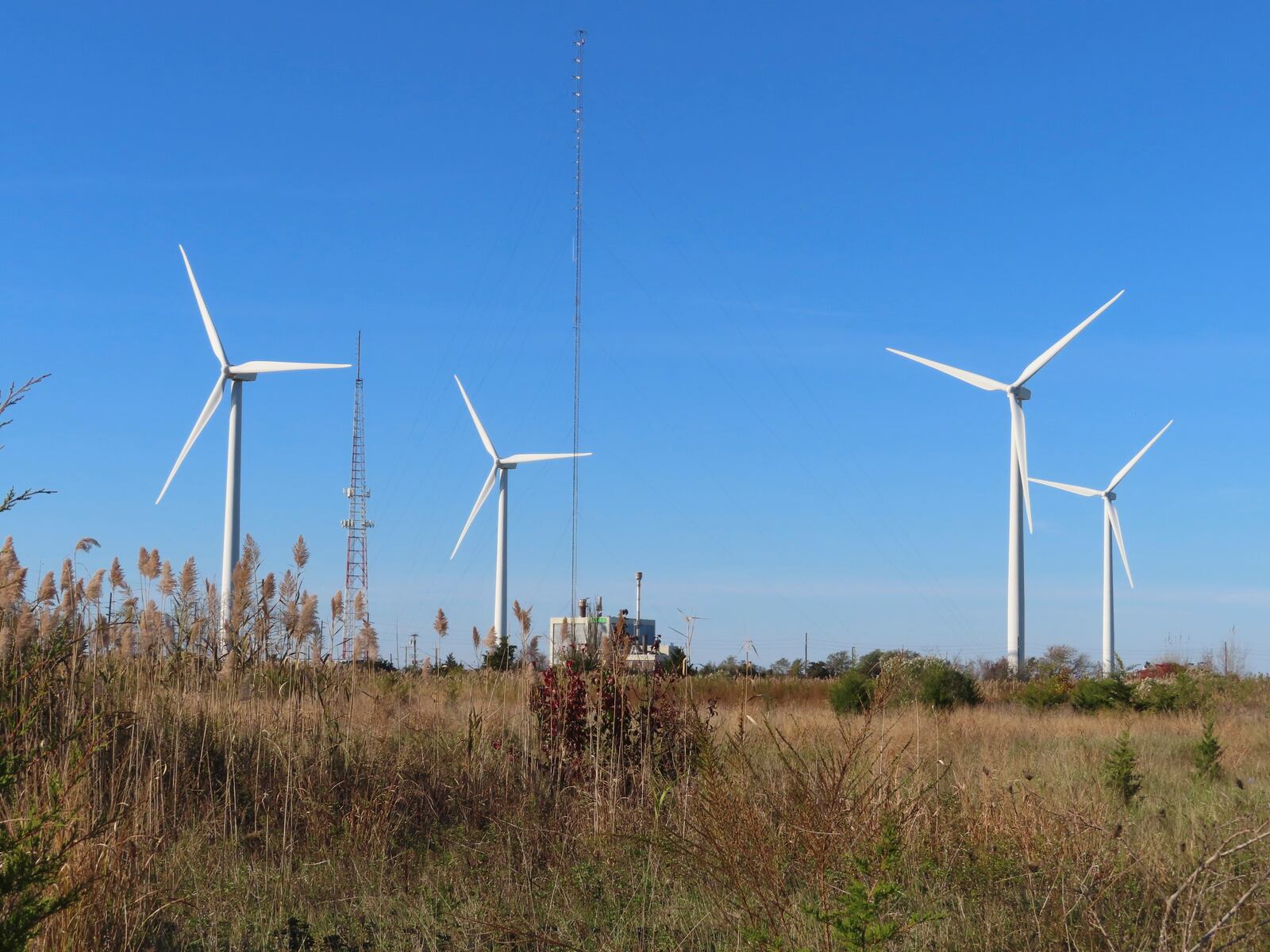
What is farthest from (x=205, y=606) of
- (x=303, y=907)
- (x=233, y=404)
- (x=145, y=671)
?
(x=233, y=404)

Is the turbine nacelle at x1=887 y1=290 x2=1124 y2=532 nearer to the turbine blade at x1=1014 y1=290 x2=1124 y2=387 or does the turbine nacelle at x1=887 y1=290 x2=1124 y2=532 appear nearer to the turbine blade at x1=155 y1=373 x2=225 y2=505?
the turbine blade at x1=1014 y1=290 x2=1124 y2=387

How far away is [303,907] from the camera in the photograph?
22.7 ft

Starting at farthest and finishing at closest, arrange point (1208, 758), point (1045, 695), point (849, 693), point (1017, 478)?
point (1017, 478) → point (1045, 695) → point (849, 693) → point (1208, 758)

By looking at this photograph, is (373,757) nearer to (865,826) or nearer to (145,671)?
(145,671)

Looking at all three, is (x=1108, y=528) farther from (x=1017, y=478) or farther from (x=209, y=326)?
(x=209, y=326)

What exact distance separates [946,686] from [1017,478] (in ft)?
44.7

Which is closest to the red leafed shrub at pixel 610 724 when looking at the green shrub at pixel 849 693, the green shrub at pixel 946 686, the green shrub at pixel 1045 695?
the green shrub at pixel 849 693

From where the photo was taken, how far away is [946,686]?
28.7 m

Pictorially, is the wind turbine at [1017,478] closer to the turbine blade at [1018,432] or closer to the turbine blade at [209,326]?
the turbine blade at [1018,432]

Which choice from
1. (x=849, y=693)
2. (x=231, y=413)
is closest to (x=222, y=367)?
(x=231, y=413)

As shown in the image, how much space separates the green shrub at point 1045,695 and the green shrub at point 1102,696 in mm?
570

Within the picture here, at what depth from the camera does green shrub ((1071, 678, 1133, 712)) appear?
2696 centimetres

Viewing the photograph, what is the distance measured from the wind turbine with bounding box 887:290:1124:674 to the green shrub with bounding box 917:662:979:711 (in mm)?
9537

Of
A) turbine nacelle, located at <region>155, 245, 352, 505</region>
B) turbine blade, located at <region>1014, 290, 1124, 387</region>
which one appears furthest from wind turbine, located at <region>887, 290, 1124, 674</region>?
turbine nacelle, located at <region>155, 245, 352, 505</region>
